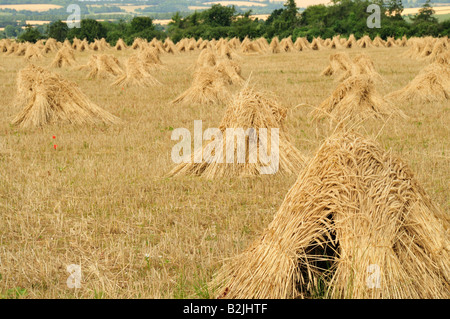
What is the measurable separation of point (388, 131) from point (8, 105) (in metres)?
9.82

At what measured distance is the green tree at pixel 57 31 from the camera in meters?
58.7

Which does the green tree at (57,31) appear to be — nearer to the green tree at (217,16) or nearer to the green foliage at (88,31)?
the green foliage at (88,31)

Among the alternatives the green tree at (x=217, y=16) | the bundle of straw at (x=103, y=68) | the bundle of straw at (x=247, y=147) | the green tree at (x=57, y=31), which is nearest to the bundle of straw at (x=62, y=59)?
the bundle of straw at (x=103, y=68)

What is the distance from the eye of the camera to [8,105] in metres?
14.7

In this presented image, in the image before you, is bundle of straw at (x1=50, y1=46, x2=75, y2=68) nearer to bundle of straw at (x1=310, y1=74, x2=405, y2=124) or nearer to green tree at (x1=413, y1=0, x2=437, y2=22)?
bundle of straw at (x1=310, y1=74, x2=405, y2=124)

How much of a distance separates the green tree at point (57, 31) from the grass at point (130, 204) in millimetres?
49164

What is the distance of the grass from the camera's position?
4.62m

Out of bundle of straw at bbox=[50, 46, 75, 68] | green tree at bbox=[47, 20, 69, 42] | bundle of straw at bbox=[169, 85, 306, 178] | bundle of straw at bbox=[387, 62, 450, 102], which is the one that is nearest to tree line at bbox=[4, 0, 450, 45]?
green tree at bbox=[47, 20, 69, 42]

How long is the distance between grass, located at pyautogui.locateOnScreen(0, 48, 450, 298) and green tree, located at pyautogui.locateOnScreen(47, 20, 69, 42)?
161ft

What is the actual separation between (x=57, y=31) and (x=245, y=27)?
65.7 feet

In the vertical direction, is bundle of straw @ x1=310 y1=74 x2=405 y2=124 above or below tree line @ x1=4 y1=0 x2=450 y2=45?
below

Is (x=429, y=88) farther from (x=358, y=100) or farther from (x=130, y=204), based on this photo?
(x=130, y=204)

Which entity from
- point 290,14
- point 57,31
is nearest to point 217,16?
point 290,14
